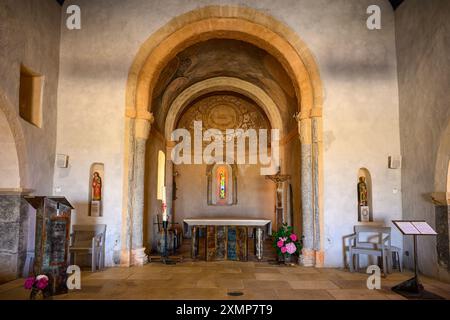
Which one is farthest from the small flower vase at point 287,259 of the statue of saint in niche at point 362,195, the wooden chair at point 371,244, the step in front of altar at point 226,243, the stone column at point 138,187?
the stone column at point 138,187

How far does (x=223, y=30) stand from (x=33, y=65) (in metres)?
3.94

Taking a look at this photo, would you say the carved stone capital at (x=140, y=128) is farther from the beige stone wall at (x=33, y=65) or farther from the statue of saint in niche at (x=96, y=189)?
the beige stone wall at (x=33, y=65)

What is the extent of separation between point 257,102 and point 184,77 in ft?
9.46

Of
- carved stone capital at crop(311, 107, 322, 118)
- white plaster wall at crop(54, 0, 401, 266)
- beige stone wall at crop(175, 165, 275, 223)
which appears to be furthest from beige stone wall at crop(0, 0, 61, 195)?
beige stone wall at crop(175, 165, 275, 223)

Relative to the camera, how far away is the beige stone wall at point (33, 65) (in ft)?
20.9

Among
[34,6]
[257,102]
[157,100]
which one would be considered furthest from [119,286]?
[257,102]

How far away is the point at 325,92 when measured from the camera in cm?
798

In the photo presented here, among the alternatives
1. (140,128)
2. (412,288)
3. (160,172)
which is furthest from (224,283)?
(160,172)

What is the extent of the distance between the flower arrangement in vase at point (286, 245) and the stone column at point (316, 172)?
0.44 meters

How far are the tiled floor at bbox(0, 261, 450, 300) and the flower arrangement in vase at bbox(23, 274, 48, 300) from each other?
0.26m

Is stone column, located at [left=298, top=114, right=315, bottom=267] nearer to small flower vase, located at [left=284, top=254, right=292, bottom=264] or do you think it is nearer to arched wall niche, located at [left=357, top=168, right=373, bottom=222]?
small flower vase, located at [left=284, top=254, right=292, bottom=264]

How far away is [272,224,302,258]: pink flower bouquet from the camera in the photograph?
788cm
